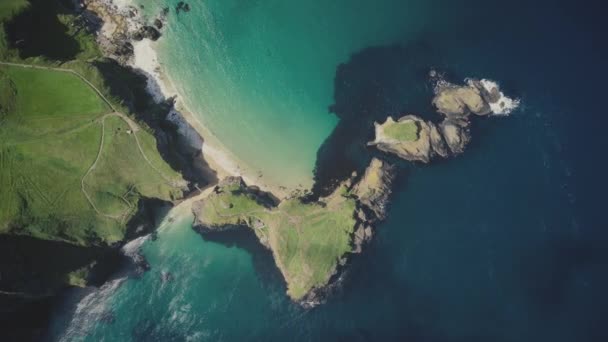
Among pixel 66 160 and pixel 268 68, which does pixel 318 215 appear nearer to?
pixel 268 68

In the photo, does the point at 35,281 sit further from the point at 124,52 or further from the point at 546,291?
the point at 546,291

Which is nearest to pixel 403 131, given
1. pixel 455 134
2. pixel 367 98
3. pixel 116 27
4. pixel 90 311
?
pixel 367 98

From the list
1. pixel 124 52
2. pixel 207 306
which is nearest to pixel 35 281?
pixel 207 306

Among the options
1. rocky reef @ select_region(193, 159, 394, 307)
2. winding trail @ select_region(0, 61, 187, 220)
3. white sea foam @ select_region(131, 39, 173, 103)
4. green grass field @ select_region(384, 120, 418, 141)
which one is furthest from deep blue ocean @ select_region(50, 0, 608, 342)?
white sea foam @ select_region(131, 39, 173, 103)

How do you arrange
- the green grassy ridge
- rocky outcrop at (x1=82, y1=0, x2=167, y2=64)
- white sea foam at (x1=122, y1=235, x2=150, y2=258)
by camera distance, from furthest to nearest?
1. white sea foam at (x1=122, y1=235, x2=150, y2=258)
2. rocky outcrop at (x1=82, y1=0, x2=167, y2=64)
3. the green grassy ridge

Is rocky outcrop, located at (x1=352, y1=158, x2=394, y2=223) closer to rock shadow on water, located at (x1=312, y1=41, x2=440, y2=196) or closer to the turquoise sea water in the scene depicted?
rock shadow on water, located at (x1=312, y1=41, x2=440, y2=196)

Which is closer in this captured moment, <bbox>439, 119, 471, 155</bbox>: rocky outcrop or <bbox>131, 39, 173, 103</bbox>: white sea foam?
<bbox>131, 39, 173, 103</bbox>: white sea foam
